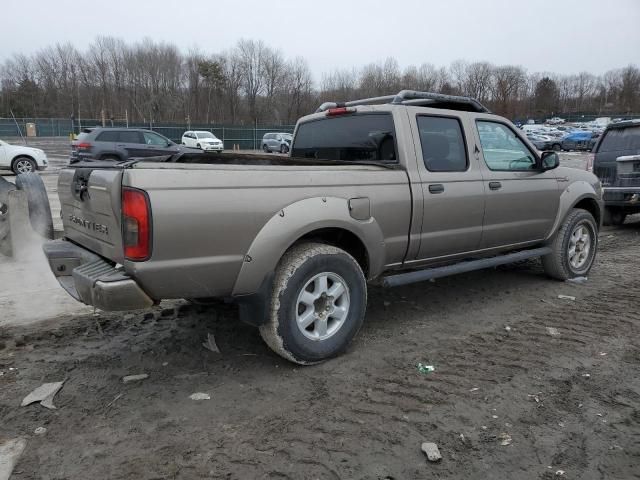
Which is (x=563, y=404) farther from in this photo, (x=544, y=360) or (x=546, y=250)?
(x=546, y=250)

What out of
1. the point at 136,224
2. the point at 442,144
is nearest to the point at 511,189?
the point at 442,144

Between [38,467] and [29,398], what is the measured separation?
2.58ft

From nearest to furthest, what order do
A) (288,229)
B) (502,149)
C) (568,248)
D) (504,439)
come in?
(504,439), (288,229), (502,149), (568,248)

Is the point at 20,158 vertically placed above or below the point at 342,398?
above

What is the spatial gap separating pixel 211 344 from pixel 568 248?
13.5 feet

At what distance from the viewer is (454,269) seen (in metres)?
4.48

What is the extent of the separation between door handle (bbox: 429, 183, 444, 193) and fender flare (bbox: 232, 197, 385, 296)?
2.39 ft

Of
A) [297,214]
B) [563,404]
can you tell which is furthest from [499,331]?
[297,214]

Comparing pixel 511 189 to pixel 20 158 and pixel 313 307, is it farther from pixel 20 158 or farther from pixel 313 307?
pixel 20 158

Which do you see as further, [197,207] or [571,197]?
[571,197]

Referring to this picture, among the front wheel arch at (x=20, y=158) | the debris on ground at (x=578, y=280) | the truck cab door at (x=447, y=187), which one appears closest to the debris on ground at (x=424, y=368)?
the truck cab door at (x=447, y=187)

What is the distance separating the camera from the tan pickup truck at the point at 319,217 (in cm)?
296

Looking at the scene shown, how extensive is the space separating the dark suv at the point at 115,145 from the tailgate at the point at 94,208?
14.7 metres

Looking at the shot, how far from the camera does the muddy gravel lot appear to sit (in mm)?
2592
